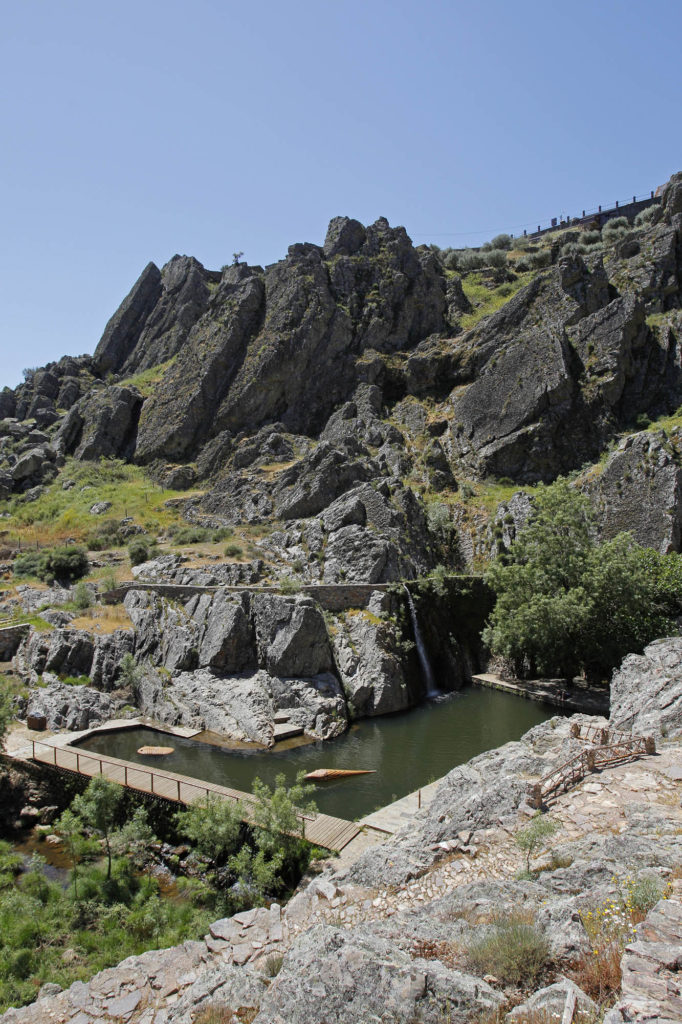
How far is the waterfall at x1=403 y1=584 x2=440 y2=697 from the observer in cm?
3334

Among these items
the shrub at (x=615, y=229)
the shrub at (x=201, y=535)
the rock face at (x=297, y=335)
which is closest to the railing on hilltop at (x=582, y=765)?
the shrub at (x=201, y=535)

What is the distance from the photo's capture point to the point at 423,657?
33688mm

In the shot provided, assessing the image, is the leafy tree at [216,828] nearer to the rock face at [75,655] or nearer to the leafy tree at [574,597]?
the rock face at [75,655]

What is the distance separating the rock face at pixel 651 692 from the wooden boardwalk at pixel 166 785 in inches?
365

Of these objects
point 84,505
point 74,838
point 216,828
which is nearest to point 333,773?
point 216,828

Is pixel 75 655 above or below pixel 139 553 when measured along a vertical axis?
below

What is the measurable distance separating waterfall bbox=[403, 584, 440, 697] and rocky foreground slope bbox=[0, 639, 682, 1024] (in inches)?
659

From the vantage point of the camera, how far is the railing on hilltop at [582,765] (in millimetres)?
12867

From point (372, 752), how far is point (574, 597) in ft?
41.6

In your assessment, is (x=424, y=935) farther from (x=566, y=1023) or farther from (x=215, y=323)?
(x=215, y=323)

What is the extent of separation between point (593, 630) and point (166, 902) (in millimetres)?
23477

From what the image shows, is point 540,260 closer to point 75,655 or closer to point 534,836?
point 75,655

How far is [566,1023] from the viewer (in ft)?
16.8

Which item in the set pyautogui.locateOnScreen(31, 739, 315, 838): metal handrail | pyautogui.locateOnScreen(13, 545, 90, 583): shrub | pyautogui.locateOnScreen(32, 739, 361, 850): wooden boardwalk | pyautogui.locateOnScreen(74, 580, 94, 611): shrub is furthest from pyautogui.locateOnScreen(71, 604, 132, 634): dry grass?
pyautogui.locateOnScreen(13, 545, 90, 583): shrub
